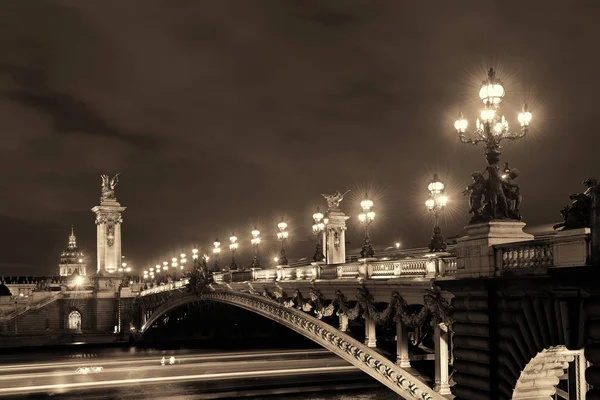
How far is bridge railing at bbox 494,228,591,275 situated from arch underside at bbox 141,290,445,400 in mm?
7012

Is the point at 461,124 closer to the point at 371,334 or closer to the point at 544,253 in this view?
the point at 544,253

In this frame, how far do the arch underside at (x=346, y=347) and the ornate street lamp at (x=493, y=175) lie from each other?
698cm

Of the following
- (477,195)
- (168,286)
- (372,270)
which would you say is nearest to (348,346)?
(372,270)

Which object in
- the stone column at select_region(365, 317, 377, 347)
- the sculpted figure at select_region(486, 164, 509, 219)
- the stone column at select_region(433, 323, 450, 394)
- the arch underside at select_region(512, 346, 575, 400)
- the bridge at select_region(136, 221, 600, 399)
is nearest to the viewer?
the bridge at select_region(136, 221, 600, 399)

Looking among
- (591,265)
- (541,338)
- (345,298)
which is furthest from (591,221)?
(345,298)

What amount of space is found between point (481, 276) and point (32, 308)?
87.8 m

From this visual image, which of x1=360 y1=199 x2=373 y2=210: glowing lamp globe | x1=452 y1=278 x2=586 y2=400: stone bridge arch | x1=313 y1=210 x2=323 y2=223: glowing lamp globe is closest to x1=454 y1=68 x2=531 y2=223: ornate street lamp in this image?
x1=452 y1=278 x2=586 y2=400: stone bridge arch

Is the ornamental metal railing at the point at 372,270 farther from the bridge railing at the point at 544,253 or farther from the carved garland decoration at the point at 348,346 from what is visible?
the bridge railing at the point at 544,253

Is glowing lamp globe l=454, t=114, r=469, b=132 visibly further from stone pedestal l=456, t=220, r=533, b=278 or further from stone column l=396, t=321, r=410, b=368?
stone column l=396, t=321, r=410, b=368

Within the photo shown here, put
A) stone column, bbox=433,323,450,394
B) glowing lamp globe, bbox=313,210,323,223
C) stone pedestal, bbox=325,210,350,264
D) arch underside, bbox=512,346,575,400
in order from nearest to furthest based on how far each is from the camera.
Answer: arch underside, bbox=512,346,575,400, stone column, bbox=433,323,450,394, glowing lamp globe, bbox=313,210,323,223, stone pedestal, bbox=325,210,350,264

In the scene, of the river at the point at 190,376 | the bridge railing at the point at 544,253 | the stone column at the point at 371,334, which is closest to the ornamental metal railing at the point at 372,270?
the stone column at the point at 371,334

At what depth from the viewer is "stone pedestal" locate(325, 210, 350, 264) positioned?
47312mm

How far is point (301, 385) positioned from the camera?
51094 millimetres

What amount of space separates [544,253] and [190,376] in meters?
42.9
